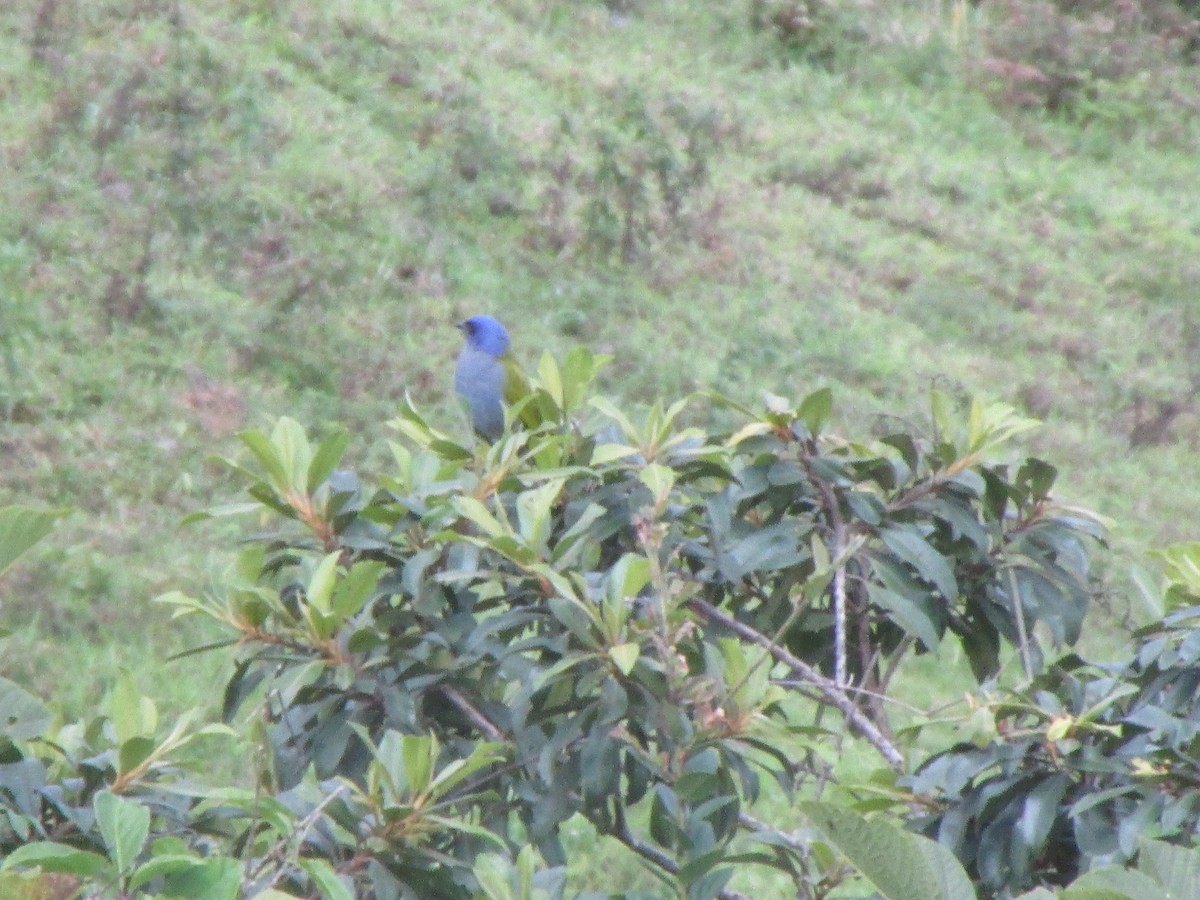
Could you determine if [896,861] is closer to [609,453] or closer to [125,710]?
[125,710]

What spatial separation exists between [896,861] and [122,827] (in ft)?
2.23

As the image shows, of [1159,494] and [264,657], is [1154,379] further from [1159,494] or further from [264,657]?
[264,657]

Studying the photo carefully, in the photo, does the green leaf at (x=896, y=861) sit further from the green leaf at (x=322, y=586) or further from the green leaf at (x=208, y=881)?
the green leaf at (x=322, y=586)

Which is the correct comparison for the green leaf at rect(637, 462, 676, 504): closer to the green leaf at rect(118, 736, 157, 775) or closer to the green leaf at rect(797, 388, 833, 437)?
the green leaf at rect(797, 388, 833, 437)

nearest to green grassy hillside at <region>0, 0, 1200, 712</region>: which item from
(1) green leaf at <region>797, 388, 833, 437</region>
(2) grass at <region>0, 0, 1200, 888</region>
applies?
(2) grass at <region>0, 0, 1200, 888</region>

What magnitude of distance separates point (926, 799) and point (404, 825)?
2.15 feet

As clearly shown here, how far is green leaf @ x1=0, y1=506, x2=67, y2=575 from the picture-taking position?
1.35m

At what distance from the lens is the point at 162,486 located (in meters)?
5.89

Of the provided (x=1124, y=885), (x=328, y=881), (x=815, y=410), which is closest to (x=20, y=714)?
(x=328, y=881)

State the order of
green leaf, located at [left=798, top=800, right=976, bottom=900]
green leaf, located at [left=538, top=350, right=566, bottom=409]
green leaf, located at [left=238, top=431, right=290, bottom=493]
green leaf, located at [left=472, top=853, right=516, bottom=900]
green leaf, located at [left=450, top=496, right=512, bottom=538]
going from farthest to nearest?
green leaf, located at [left=538, top=350, right=566, bottom=409]
green leaf, located at [left=238, top=431, right=290, bottom=493]
green leaf, located at [left=450, top=496, right=512, bottom=538]
green leaf, located at [left=472, top=853, right=516, bottom=900]
green leaf, located at [left=798, top=800, right=976, bottom=900]

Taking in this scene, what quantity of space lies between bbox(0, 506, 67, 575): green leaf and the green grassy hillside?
3.61m

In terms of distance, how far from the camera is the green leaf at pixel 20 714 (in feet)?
5.04

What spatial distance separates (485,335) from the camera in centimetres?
573

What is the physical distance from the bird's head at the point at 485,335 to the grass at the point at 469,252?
2.44 ft
